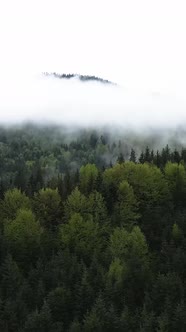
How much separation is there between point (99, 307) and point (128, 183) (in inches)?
2227

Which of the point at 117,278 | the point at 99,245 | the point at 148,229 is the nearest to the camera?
the point at 117,278

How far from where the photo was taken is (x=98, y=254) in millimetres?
88125

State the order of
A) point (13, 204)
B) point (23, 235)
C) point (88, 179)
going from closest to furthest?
point (23, 235), point (13, 204), point (88, 179)

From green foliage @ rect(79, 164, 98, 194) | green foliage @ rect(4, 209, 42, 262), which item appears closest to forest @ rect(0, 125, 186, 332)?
green foliage @ rect(4, 209, 42, 262)

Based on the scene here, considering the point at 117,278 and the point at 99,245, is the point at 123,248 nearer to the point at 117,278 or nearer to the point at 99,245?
the point at 99,245

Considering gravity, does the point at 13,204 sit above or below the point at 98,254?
above

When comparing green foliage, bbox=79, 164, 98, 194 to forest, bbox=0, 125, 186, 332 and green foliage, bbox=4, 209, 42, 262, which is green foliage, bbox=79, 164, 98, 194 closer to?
forest, bbox=0, 125, 186, 332

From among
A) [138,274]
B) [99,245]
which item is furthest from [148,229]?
[138,274]

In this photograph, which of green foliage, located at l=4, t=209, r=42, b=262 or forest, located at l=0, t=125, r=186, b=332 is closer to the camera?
forest, located at l=0, t=125, r=186, b=332

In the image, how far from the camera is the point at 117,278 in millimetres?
73875

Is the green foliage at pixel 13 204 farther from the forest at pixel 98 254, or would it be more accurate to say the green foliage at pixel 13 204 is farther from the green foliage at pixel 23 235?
the green foliage at pixel 23 235

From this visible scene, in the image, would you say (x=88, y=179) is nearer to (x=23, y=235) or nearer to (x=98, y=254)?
(x=23, y=235)

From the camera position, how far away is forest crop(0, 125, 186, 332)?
204ft

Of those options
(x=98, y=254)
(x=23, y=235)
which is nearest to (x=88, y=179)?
(x=23, y=235)
